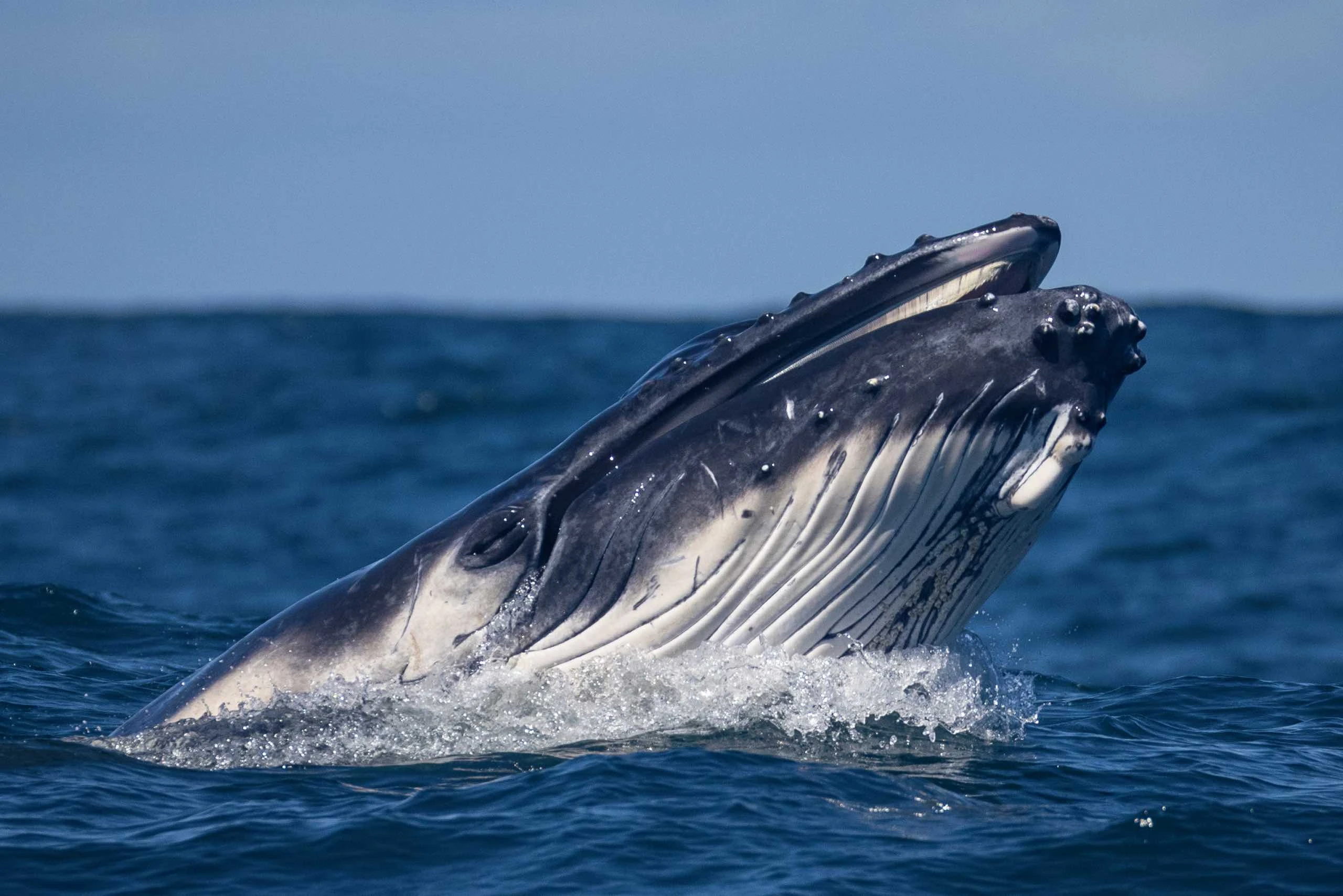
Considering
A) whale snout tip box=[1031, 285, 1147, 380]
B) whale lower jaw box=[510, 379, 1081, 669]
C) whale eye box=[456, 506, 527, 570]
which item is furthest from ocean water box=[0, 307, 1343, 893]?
whale snout tip box=[1031, 285, 1147, 380]

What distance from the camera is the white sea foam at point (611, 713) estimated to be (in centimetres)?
823

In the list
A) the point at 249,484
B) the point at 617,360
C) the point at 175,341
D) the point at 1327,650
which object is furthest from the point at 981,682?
the point at 175,341

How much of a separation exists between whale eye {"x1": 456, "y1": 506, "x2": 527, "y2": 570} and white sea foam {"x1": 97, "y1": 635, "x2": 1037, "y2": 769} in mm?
536

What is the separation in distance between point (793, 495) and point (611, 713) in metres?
1.60

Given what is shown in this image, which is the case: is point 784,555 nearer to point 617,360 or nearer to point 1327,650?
point 1327,650

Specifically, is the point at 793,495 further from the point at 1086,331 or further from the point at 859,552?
the point at 1086,331

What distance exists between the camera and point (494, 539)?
8.21 m

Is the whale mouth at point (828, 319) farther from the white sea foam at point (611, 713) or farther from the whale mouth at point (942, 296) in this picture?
the white sea foam at point (611, 713)

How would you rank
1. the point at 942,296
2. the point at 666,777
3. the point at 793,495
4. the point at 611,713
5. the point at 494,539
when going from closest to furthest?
the point at 793,495 < the point at 942,296 < the point at 666,777 < the point at 494,539 < the point at 611,713

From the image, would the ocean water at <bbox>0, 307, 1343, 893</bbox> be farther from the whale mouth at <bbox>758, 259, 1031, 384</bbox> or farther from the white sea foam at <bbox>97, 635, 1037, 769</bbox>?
the whale mouth at <bbox>758, 259, 1031, 384</bbox>

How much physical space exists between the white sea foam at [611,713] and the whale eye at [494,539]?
54cm

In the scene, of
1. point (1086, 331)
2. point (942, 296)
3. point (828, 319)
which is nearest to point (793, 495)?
point (828, 319)

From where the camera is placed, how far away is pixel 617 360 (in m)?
59.4

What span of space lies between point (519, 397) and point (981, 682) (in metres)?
43.0
